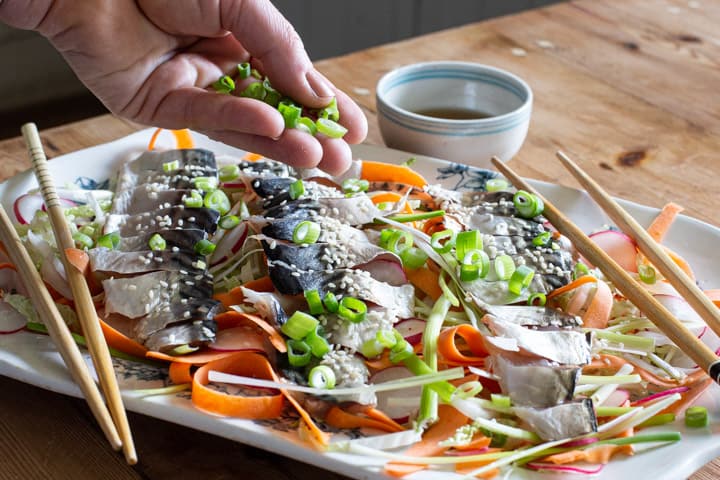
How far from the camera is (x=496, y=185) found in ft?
6.25

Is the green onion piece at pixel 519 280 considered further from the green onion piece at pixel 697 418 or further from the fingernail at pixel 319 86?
the fingernail at pixel 319 86

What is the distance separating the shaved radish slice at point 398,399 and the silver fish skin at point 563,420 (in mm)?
183

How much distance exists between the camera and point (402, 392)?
1376mm

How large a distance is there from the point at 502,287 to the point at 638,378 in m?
0.28

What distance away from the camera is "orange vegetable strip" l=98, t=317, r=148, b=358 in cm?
143

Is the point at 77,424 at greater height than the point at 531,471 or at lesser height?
lesser

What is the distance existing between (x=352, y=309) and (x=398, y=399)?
0.57 ft

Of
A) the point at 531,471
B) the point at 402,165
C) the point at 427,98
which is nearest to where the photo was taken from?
the point at 531,471

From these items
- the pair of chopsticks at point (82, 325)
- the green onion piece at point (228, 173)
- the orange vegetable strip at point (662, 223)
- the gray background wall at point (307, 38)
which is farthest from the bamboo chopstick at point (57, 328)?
the gray background wall at point (307, 38)

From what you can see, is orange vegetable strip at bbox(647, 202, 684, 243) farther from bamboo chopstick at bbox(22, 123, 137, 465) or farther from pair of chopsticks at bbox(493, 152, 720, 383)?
bamboo chopstick at bbox(22, 123, 137, 465)

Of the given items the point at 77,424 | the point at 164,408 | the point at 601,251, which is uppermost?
the point at 601,251

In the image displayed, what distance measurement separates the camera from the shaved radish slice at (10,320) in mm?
1496

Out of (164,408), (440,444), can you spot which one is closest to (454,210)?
(440,444)

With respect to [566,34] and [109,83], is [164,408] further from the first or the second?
[566,34]
